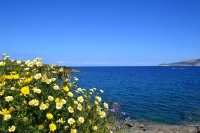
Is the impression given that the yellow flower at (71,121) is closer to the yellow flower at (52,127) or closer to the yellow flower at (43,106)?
the yellow flower at (52,127)

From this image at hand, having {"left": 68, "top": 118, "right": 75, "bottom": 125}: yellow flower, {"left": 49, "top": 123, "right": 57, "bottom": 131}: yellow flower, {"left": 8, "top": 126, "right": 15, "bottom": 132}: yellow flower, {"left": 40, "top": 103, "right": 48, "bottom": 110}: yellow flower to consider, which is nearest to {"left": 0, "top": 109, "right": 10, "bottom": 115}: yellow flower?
{"left": 8, "top": 126, "right": 15, "bottom": 132}: yellow flower

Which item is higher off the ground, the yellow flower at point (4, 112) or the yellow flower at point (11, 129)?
the yellow flower at point (4, 112)

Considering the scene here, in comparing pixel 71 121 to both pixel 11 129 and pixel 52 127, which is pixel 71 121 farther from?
pixel 11 129

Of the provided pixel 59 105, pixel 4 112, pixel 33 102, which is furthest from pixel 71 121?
pixel 4 112

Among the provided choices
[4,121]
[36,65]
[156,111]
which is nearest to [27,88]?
[4,121]

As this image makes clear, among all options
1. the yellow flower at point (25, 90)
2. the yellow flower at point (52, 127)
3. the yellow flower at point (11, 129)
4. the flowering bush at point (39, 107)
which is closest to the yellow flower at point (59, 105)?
the flowering bush at point (39, 107)

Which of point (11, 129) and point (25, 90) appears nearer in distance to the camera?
point (11, 129)

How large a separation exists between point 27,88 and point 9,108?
0.50 m

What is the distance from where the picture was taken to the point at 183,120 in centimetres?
2556

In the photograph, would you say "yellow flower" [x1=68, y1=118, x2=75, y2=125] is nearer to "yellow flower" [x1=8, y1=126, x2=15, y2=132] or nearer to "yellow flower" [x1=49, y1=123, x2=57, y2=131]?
"yellow flower" [x1=49, y1=123, x2=57, y2=131]

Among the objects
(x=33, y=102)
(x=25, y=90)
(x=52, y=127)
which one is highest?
(x=25, y=90)

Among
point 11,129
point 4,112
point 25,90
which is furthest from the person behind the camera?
point 25,90

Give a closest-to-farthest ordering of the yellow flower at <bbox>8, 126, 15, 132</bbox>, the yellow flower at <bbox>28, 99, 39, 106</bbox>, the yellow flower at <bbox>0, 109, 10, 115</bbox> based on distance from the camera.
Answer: the yellow flower at <bbox>8, 126, 15, 132</bbox> → the yellow flower at <bbox>0, 109, 10, 115</bbox> → the yellow flower at <bbox>28, 99, 39, 106</bbox>

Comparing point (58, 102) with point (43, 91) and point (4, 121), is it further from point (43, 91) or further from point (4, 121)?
point (4, 121)
